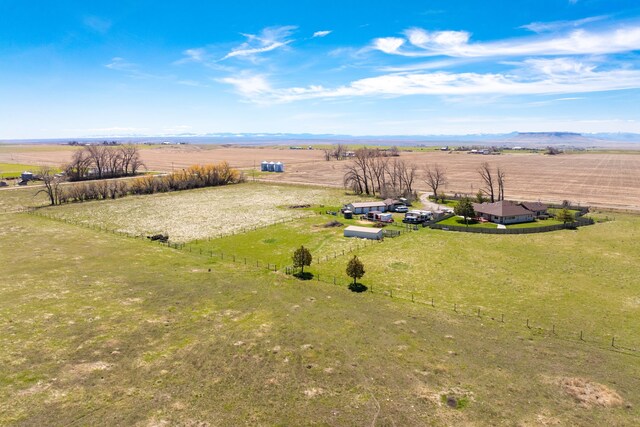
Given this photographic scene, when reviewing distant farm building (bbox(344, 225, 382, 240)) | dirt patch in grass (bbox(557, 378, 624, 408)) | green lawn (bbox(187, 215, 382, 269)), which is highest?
distant farm building (bbox(344, 225, 382, 240))

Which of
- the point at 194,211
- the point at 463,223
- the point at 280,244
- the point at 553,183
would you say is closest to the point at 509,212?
the point at 463,223

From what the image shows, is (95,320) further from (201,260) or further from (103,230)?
(103,230)

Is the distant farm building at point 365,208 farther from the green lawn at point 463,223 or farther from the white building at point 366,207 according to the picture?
the green lawn at point 463,223

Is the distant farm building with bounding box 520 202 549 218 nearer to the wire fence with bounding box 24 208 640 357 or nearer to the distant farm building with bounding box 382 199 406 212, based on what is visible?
the distant farm building with bounding box 382 199 406 212

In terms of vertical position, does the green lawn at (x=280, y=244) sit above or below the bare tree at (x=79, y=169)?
below

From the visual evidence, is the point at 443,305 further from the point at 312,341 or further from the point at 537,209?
the point at 537,209

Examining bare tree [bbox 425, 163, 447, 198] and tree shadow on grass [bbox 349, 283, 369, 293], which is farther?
bare tree [bbox 425, 163, 447, 198]

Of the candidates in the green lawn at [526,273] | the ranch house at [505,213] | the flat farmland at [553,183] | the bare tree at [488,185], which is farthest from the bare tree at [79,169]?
the ranch house at [505,213]

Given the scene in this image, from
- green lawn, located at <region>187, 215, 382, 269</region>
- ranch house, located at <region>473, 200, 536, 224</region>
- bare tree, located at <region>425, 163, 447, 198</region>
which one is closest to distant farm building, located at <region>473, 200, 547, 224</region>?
ranch house, located at <region>473, 200, 536, 224</region>
